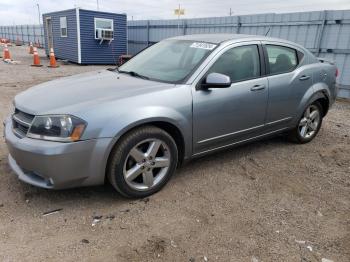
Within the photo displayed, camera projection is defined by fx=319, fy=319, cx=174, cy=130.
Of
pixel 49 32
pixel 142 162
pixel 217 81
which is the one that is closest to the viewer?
pixel 142 162

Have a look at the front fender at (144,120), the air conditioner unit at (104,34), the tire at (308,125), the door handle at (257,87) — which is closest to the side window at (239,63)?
the door handle at (257,87)

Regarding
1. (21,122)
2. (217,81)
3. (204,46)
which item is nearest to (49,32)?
(204,46)

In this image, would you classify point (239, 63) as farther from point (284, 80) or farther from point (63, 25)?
point (63, 25)

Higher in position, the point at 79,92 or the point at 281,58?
the point at 281,58

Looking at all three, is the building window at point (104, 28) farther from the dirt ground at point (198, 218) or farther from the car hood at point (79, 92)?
the car hood at point (79, 92)

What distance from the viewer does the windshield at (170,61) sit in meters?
3.51

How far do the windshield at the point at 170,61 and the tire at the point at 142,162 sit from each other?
27.2 inches

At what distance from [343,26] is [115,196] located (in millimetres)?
8093

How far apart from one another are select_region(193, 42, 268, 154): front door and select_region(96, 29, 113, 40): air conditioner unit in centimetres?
1311

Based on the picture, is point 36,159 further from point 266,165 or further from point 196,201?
point 266,165

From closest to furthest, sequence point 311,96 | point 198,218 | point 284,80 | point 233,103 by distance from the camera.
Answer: point 198,218 < point 233,103 < point 284,80 < point 311,96

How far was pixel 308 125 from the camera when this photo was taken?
16.1ft

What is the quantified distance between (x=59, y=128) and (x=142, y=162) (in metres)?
0.84

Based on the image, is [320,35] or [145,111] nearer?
[145,111]
